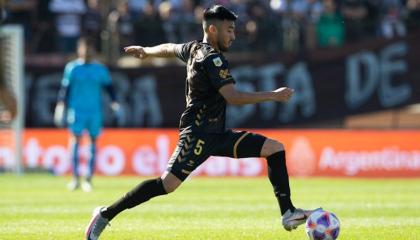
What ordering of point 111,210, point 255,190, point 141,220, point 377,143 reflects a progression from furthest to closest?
point 377,143 < point 255,190 < point 141,220 < point 111,210

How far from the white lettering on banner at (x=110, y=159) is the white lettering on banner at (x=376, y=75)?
540 cm

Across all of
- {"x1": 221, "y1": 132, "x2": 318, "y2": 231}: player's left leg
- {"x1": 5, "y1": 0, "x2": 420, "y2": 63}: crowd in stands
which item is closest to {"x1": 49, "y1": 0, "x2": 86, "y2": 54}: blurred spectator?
{"x1": 5, "y1": 0, "x2": 420, "y2": 63}: crowd in stands

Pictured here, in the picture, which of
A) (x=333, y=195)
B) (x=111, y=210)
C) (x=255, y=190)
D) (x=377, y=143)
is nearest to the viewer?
(x=111, y=210)

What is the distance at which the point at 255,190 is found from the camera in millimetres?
17688

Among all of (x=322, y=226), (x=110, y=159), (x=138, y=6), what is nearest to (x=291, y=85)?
(x=138, y=6)

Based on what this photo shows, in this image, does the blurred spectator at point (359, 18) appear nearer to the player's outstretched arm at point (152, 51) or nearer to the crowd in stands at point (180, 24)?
the crowd in stands at point (180, 24)

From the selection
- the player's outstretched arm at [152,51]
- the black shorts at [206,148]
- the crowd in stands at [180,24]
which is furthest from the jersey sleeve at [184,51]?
the crowd in stands at [180,24]

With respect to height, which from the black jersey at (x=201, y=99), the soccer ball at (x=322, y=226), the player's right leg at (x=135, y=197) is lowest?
the soccer ball at (x=322, y=226)

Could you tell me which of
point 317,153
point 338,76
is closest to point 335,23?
point 338,76

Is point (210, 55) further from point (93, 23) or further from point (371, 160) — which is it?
point (93, 23)

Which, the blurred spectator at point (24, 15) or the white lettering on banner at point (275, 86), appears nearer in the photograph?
the blurred spectator at point (24, 15)

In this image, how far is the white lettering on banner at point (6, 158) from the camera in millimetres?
23266

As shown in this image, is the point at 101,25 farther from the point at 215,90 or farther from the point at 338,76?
the point at 215,90

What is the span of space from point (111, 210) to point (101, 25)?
14.7m
